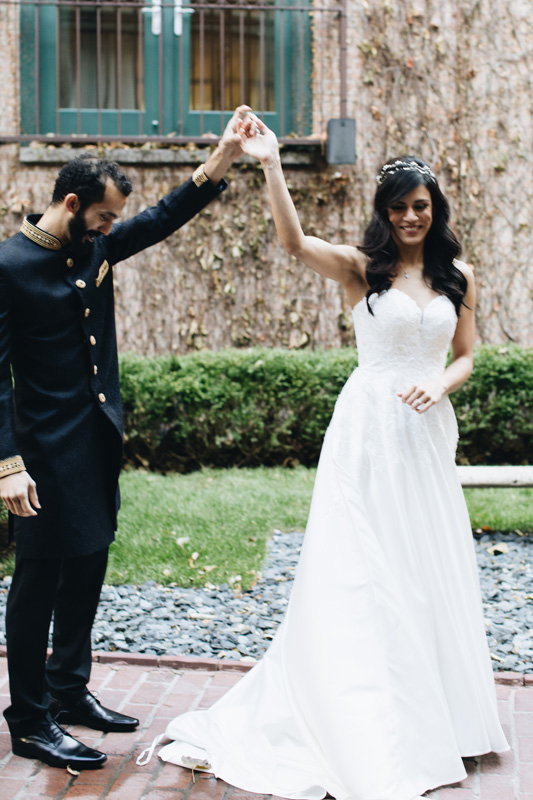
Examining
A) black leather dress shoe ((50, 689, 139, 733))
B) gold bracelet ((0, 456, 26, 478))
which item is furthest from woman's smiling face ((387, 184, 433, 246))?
black leather dress shoe ((50, 689, 139, 733))

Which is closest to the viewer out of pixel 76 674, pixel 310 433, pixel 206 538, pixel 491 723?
pixel 491 723

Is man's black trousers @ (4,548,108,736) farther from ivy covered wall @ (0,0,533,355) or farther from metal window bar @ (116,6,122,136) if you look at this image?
metal window bar @ (116,6,122,136)

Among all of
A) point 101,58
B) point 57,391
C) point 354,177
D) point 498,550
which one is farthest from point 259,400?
point 57,391

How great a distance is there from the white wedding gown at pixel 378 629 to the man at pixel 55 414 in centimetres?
59

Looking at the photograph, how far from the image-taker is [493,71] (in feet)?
28.0

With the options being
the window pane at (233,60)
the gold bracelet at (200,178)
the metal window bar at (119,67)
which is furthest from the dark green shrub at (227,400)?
the gold bracelet at (200,178)

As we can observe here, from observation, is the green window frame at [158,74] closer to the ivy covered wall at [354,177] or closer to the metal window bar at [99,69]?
the metal window bar at [99,69]

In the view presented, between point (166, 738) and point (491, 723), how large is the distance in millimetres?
1195

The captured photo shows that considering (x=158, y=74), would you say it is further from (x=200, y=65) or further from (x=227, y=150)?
(x=227, y=150)

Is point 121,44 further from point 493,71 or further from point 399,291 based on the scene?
point 399,291

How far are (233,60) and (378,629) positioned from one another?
7.32 metres

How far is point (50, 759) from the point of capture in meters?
2.97

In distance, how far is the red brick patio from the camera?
2.80 meters

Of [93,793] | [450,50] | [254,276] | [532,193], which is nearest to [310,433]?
[254,276]
